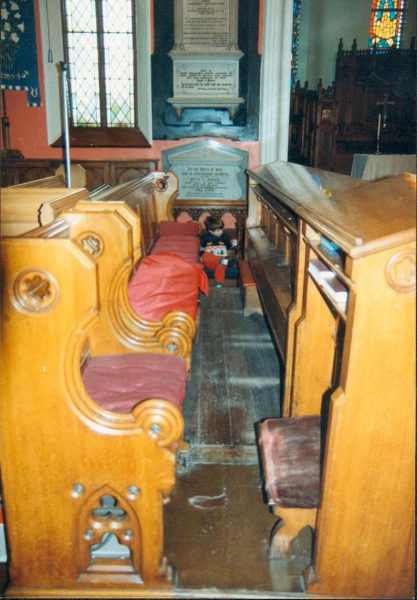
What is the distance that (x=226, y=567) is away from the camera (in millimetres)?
1721

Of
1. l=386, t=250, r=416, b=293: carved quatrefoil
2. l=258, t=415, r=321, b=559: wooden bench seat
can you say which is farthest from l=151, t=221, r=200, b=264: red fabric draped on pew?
l=386, t=250, r=416, b=293: carved quatrefoil

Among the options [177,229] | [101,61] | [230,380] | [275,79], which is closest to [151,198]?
[177,229]

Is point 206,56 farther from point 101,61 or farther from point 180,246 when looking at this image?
point 180,246

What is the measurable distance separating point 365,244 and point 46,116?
579 cm

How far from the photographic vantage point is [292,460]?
175 centimetres

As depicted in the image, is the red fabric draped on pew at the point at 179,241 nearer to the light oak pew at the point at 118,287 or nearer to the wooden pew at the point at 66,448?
the light oak pew at the point at 118,287

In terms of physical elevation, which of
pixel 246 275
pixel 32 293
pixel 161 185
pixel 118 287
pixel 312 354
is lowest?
pixel 246 275

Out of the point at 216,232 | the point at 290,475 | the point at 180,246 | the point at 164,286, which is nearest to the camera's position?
the point at 290,475

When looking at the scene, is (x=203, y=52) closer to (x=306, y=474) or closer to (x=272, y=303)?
(x=272, y=303)

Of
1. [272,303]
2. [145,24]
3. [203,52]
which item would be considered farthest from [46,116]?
[272,303]

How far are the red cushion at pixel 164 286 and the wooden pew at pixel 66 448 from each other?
876 mm

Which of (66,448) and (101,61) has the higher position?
(101,61)

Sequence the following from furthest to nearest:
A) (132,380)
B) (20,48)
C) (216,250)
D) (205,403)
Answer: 1. (20,48)
2. (216,250)
3. (205,403)
4. (132,380)

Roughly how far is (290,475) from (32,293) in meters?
1.02
